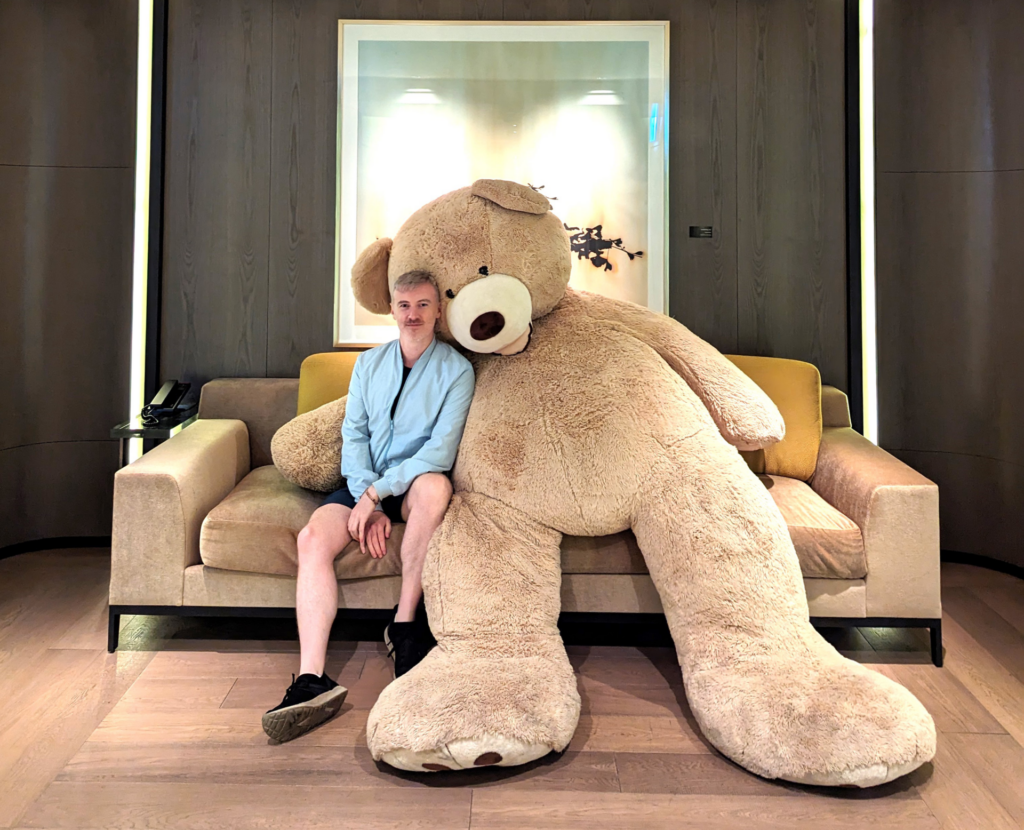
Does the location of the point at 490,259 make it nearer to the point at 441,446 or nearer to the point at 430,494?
the point at 441,446

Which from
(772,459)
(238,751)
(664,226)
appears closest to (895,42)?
(664,226)

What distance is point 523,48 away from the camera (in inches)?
124

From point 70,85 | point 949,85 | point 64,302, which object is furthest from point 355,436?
point 949,85

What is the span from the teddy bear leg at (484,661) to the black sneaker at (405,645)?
0.43ft

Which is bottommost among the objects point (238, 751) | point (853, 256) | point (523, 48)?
point (238, 751)

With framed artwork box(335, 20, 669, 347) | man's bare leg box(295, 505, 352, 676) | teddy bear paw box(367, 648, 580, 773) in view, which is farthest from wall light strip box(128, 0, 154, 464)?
teddy bear paw box(367, 648, 580, 773)

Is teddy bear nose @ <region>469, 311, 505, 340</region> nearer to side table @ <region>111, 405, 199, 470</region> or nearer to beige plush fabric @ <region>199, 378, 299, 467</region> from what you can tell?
beige plush fabric @ <region>199, 378, 299, 467</region>

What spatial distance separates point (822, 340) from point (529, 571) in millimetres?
1807

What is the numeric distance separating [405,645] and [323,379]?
1162mm

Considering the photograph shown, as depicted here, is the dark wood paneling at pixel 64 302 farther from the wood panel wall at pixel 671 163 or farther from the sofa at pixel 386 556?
the sofa at pixel 386 556

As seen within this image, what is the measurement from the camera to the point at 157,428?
2.82 m

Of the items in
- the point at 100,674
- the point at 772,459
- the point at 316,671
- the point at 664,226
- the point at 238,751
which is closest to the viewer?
the point at 238,751

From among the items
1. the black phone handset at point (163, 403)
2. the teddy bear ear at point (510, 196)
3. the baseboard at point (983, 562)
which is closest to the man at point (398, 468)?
the teddy bear ear at point (510, 196)

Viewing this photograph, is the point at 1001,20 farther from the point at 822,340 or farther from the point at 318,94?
the point at 318,94
